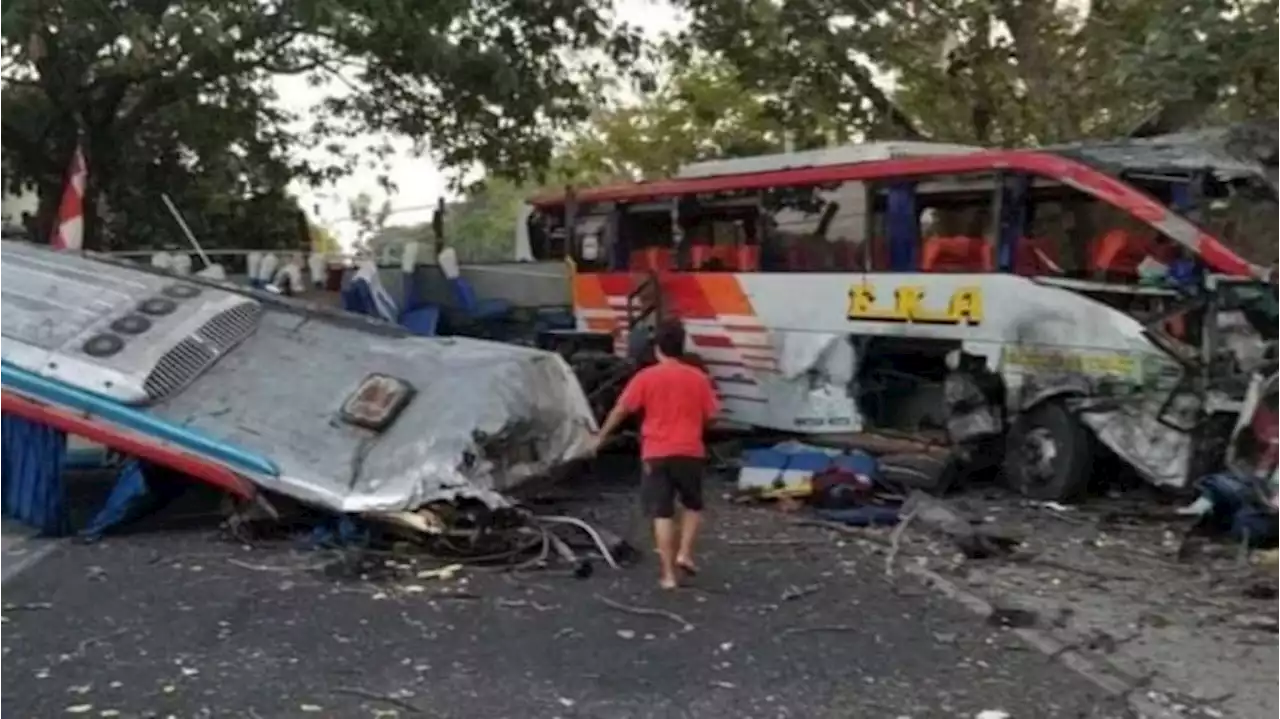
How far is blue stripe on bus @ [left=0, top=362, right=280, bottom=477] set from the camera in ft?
35.3

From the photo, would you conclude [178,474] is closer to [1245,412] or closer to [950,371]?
[950,371]

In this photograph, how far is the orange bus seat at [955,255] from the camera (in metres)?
13.7

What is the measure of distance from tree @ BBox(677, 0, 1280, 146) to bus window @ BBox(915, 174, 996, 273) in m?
3.22

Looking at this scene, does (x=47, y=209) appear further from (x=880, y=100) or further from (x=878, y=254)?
(x=878, y=254)

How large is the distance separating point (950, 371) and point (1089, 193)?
79.8 inches

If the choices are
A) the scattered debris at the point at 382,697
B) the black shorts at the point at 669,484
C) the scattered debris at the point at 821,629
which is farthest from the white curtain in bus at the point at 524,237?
the scattered debris at the point at 382,697

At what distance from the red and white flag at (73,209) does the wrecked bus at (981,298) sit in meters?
5.97

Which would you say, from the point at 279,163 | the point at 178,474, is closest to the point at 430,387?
the point at 178,474

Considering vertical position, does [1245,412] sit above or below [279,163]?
below

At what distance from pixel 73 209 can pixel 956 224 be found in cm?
962

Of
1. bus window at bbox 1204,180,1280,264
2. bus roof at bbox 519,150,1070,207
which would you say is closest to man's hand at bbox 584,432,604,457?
bus roof at bbox 519,150,1070,207

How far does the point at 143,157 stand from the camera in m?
22.4

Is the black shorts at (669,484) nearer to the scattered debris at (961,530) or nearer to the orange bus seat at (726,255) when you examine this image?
the scattered debris at (961,530)

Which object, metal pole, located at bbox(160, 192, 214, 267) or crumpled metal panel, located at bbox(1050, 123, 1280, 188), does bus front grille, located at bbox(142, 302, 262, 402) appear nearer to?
metal pole, located at bbox(160, 192, 214, 267)
